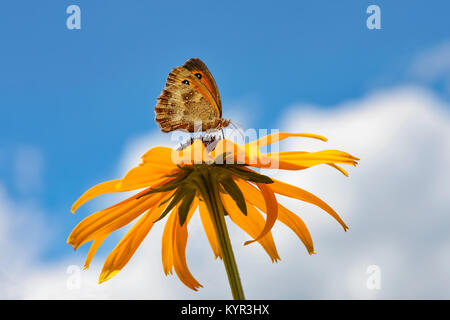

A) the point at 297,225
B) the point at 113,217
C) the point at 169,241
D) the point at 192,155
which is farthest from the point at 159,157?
the point at 297,225

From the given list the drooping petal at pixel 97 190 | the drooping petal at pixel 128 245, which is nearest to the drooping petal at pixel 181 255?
the drooping petal at pixel 128 245

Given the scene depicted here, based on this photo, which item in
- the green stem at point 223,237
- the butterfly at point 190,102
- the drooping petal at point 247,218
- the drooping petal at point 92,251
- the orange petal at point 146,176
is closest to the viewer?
the green stem at point 223,237

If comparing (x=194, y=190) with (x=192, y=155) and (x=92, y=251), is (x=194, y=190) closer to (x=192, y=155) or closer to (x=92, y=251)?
(x=192, y=155)

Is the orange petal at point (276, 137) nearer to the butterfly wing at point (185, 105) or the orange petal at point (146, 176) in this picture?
the orange petal at point (146, 176)

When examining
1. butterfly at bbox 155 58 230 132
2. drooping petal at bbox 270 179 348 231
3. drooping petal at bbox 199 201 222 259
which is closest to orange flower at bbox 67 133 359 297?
drooping petal at bbox 270 179 348 231

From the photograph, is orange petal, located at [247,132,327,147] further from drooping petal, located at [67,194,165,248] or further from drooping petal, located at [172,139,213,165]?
drooping petal, located at [67,194,165,248]
